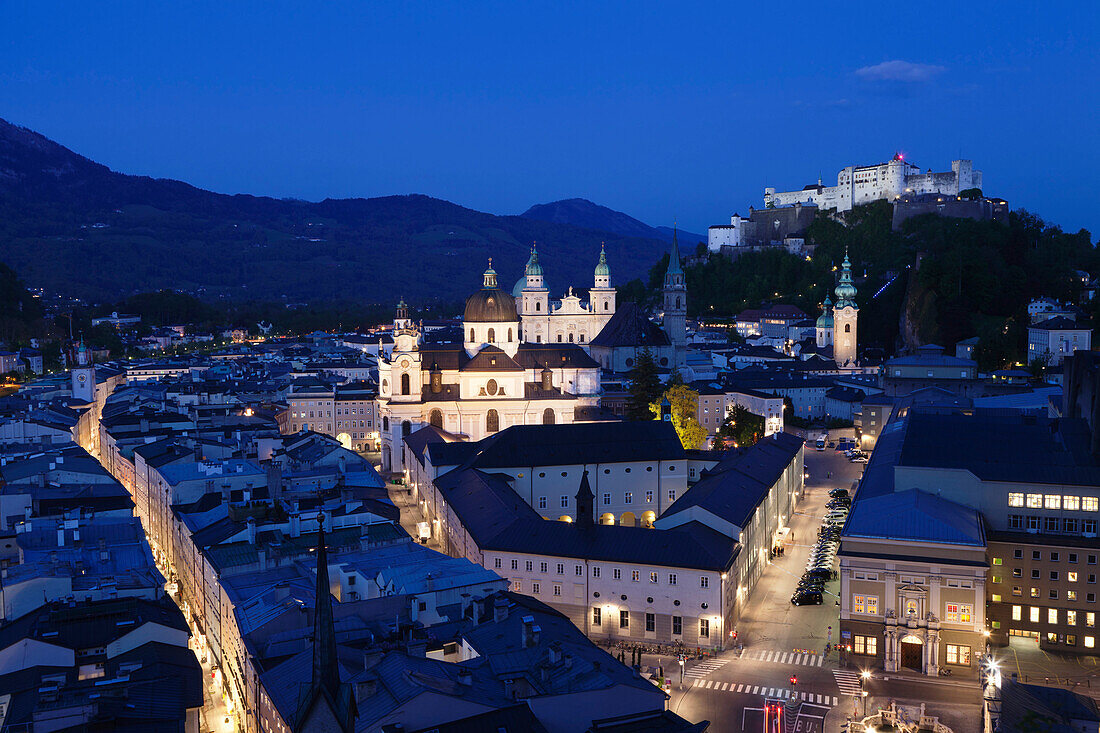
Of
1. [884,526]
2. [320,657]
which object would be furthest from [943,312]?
[320,657]

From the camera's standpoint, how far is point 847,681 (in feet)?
105

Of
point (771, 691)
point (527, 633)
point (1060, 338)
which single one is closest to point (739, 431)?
point (1060, 338)

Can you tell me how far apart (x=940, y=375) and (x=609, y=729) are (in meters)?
Answer: 63.9

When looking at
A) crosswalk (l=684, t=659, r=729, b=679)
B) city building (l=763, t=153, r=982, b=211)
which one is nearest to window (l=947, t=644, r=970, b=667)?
crosswalk (l=684, t=659, r=729, b=679)

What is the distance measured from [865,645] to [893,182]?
105 metres

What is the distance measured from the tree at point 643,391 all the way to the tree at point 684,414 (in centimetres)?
63

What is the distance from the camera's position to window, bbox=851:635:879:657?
34.2 m

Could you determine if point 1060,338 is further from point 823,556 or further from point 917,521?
point 917,521

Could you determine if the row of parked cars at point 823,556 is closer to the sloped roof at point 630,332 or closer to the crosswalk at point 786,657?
the crosswalk at point 786,657

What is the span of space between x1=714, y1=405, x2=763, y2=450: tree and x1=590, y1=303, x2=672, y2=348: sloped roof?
61.7 ft

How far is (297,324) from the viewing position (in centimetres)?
19275

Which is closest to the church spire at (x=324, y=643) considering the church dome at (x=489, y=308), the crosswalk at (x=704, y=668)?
the crosswalk at (x=704, y=668)

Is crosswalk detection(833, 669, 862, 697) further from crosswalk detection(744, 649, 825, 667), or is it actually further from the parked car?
the parked car

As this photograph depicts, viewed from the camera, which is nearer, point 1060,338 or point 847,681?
point 847,681
